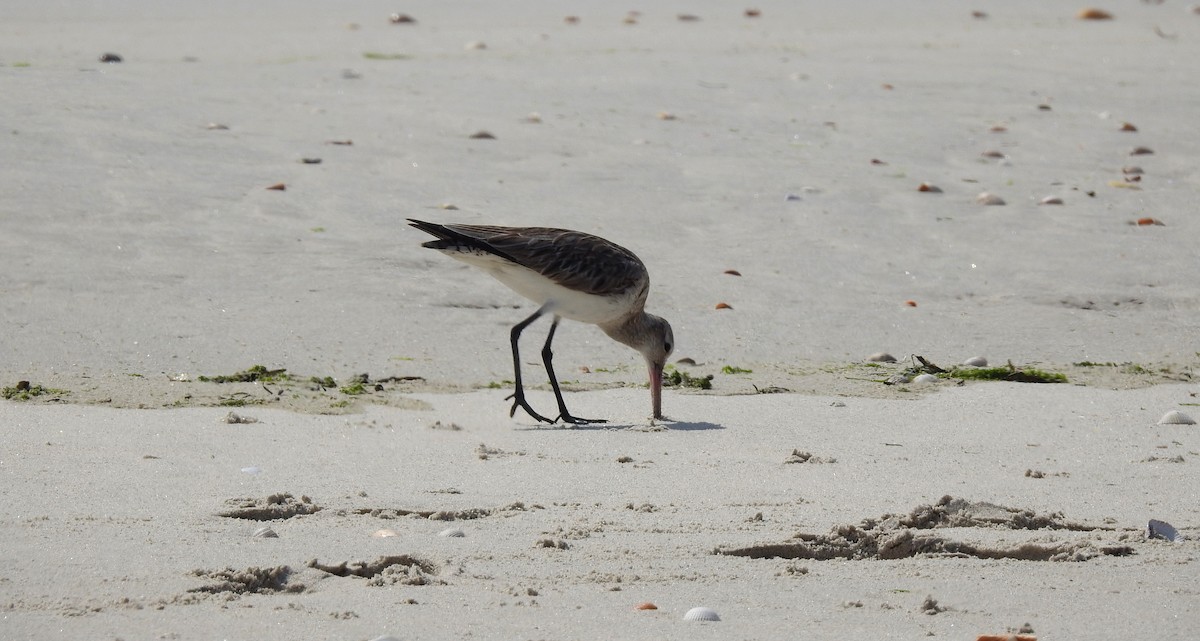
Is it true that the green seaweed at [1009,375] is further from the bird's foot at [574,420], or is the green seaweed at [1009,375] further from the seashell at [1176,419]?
the bird's foot at [574,420]

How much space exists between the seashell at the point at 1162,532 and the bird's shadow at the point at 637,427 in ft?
5.99

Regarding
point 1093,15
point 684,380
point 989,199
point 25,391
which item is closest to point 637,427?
point 684,380

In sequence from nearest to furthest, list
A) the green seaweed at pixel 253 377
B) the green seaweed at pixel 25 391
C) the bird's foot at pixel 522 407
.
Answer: the green seaweed at pixel 25 391
the bird's foot at pixel 522 407
the green seaweed at pixel 253 377

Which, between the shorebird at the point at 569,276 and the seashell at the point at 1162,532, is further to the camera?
the shorebird at the point at 569,276

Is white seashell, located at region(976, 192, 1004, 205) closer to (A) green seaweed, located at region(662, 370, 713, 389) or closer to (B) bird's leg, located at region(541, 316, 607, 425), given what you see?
(A) green seaweed, located at region(662, 370, 713, 389)

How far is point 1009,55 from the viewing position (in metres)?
14.8

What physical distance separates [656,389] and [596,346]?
118cm

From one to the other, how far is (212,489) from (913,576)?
2.10 meters

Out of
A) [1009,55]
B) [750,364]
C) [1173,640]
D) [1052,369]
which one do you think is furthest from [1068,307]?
[1009,55]

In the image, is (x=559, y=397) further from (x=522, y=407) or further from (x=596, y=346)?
(x=596, y=346)

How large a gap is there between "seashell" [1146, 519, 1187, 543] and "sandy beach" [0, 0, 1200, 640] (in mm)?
28

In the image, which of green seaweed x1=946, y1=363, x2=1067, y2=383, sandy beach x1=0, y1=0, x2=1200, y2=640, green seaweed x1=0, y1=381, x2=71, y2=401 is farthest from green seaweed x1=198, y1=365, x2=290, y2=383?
green seaweed x1=946, y1=363, x2=1067, y2=383

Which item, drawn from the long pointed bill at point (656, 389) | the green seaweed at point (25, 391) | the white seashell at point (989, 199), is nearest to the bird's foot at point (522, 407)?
the long pointed bill at point (656, 389)

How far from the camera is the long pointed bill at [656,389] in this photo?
604 centimetres
